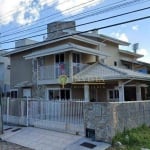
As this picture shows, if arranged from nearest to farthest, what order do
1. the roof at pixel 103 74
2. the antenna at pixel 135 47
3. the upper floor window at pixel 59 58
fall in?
the roof at pixel 103 74 → the upper floor window at pixel 59 58 → the antenna at pixel 135 47

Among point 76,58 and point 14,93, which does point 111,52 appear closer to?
point 76,58

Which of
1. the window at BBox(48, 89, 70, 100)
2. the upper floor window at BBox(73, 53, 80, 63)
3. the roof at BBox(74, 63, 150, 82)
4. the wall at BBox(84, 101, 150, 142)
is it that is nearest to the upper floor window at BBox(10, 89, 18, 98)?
the window at BBox(48, 89, 70, 100)

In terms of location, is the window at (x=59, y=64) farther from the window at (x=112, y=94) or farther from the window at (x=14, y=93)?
the window at (x=14, y=93)

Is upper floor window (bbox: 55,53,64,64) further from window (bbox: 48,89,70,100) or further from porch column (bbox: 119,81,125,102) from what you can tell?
porch column (bbox: 119,81,125,102)

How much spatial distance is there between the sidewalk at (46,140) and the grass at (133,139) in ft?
2.54

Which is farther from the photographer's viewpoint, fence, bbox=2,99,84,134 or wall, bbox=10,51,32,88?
wall, bbox=10,51,32,88

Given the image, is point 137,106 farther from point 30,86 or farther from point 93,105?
point 30,86

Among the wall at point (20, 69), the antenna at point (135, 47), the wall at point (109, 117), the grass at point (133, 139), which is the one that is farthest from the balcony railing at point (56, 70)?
the antenna at point (135, 47)

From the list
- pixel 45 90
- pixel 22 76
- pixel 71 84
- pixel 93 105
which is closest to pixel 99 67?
pixel 71 84

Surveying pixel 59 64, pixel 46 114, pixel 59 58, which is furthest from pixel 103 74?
pixel 46 114

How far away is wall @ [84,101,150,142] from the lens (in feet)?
37.7

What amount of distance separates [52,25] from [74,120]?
16513mm

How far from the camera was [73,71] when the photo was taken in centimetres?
2144

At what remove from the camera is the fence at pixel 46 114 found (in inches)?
517
